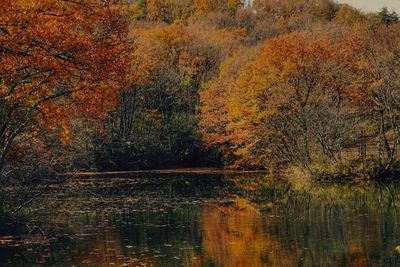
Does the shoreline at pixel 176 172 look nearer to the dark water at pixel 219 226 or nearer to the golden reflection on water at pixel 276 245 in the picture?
the dark water at pixel 219 226

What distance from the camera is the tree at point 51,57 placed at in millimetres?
16344

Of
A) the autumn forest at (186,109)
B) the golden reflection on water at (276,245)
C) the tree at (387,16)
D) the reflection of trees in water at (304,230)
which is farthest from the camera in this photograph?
the tree at (387,16)

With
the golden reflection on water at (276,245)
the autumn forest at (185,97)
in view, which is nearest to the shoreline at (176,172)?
the autumn forest at (185,97)

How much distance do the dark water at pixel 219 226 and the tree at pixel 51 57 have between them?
177 inches

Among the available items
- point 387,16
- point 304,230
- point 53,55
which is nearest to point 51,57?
point 53,55

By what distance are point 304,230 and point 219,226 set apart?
3458 millimetres

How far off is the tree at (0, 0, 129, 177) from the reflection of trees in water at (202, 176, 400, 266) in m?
7.16

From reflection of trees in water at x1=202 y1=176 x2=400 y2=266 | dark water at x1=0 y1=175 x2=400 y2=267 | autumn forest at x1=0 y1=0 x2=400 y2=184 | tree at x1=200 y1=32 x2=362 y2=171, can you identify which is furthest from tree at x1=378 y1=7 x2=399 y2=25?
reflection of trees in water at x1=202 y1=176 x2=400 y2=266

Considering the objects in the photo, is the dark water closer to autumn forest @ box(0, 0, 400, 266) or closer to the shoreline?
autumn forest @ box(0, 0, 400, 266)

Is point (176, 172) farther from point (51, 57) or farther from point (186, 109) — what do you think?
point (51, 57)

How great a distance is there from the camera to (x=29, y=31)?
17.0m

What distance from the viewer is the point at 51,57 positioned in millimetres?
18812

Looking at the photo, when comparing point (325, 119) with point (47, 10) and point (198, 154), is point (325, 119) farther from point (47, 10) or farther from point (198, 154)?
point (47, 10)

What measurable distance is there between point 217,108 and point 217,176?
8.49 meters
